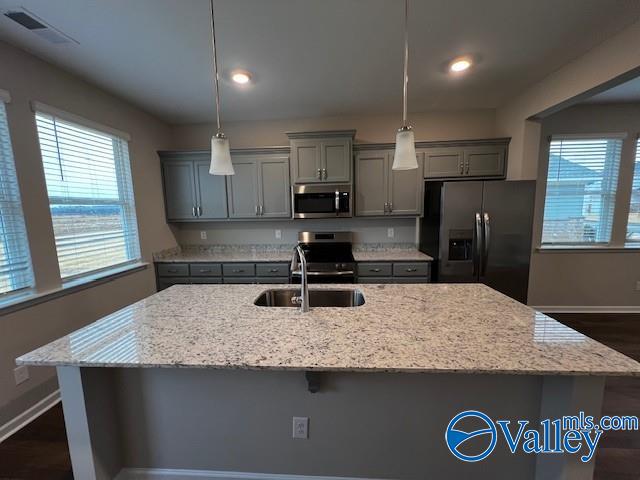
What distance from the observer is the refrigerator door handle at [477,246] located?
2652mm

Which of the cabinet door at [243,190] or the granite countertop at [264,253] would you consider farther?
the cabinet door at [243,190]

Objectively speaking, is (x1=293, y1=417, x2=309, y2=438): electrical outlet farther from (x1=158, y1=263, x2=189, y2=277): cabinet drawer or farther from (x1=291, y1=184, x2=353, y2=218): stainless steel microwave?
(x1=158, y1=263, x2=189, y2=277): cabinet drawer

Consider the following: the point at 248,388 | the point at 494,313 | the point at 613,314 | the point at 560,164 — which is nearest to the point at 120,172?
the point at 248,388

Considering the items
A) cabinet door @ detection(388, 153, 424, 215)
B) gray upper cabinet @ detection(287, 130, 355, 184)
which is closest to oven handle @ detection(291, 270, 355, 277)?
cabinet door @ detection(388, 153, 424, 215)

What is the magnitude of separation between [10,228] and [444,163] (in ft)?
12.8

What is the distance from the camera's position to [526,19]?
5.49 ft

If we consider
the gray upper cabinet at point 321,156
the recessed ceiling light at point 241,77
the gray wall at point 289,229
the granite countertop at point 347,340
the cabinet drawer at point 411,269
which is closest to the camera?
the granite countertop at point 347,340

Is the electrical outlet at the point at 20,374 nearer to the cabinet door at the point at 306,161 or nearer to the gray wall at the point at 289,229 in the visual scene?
the gray wall at the point at 289,229

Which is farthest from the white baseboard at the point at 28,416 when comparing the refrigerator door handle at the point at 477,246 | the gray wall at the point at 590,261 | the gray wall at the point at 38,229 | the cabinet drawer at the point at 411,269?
the gray wall at the point at 590,261

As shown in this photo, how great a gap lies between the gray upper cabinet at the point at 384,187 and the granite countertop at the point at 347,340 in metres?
1.79

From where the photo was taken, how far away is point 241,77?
2.32 m

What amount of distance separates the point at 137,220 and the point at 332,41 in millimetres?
2646

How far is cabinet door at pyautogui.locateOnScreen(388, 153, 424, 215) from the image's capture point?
10.3 feet

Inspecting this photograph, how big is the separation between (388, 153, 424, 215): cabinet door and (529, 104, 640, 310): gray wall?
155 cm
